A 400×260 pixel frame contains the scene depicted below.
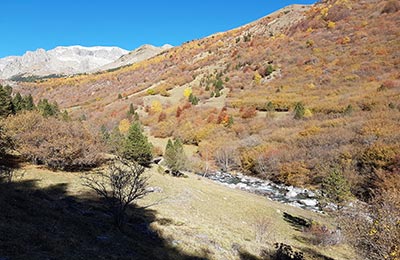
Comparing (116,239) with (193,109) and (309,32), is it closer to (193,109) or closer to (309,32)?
(193,109)

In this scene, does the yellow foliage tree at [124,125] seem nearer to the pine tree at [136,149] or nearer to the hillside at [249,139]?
the hillside at [249,139]

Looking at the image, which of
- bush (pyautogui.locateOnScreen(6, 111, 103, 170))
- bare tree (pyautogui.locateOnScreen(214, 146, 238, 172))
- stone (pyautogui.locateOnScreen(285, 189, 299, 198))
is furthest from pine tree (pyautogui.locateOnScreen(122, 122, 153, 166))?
bare tree (pyautogui.locateOnScreen(214, 146, 238, 172))

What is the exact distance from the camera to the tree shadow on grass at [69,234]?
36.2 feet

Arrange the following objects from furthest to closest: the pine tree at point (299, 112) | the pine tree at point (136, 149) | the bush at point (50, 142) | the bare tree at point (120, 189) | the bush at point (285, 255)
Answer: the pine tree at point (299, 112) < the pine tree at point (136, 149) < the bush at point (50, 142) < the bush at point (285, 255) < the bare tree at point (120, 189)

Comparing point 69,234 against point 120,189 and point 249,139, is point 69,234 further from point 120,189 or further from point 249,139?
point 249,139

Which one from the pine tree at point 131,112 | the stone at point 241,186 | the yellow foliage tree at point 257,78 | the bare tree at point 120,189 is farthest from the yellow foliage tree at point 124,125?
the bare tree at point 120,189

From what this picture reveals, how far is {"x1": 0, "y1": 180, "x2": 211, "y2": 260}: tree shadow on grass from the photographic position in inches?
434

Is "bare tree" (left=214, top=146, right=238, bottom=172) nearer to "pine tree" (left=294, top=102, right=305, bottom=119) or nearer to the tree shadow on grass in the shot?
"pine tree" (left=294, top=102, right=305, bottom=119)

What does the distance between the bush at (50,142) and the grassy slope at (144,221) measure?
165 centimetres

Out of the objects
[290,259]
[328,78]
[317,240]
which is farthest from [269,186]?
[328,78]

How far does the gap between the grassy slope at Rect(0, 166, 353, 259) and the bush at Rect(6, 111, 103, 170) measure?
165cm

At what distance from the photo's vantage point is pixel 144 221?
67.6 feet

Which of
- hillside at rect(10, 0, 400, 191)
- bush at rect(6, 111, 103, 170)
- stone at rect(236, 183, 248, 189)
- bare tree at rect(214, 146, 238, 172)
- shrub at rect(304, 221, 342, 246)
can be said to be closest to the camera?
shrub at rect(304, 221, 342, 246)

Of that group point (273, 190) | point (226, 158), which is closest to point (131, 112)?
point (226, 158)
